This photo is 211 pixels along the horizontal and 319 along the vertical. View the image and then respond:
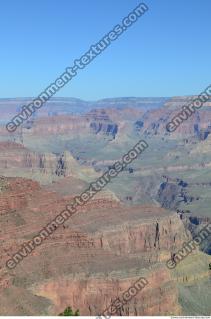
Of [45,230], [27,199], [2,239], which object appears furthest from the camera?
[27,199]

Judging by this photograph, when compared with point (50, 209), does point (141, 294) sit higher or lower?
lower

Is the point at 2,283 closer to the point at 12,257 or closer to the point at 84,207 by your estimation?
the point at 12,257

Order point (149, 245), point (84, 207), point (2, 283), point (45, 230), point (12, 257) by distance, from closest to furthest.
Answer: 1. point (2, 283)
2. point (12, 257)
3. point (45, 230)
4. point (84, 207)
5. point (149, 245)

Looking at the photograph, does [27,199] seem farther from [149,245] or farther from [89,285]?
[149,245]

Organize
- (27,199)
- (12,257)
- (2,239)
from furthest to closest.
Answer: (27,199) < (2,239) < (12,257)

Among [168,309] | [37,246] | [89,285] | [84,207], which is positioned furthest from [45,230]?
[84,207]

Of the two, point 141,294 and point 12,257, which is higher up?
point 12,257

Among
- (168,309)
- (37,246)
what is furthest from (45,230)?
(168,309)

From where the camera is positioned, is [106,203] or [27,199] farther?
[106,203]

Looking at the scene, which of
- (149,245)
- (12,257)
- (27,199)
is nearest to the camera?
(12,257)
